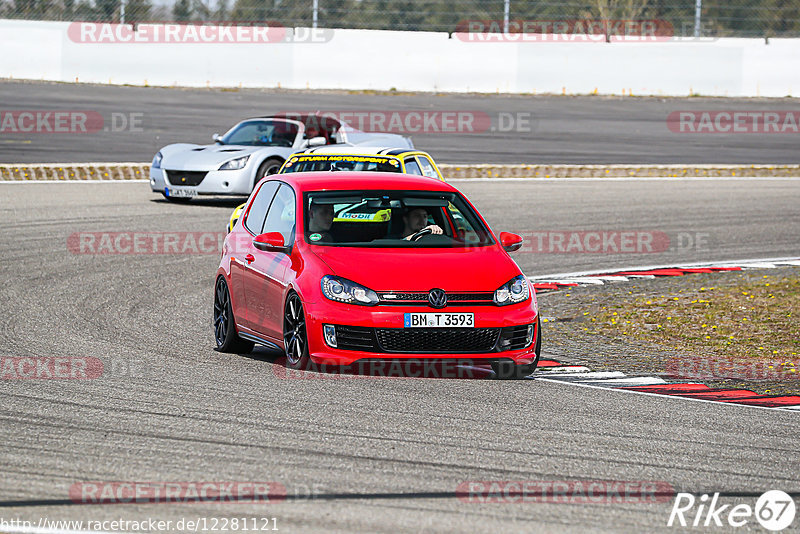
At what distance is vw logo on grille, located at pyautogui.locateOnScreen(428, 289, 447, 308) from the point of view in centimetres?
827

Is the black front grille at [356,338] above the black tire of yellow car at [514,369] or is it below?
above

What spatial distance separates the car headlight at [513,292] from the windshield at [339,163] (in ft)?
18.1

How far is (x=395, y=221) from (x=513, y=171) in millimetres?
15725

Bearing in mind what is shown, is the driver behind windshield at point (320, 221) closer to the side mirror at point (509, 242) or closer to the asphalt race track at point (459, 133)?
the side mirror at point (509, 242)

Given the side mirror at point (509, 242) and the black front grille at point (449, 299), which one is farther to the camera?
the side mirror at point (509, 242)

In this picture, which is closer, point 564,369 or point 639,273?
point 564,369

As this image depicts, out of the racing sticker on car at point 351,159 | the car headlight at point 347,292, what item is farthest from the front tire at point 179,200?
the car headlight at point 347,292

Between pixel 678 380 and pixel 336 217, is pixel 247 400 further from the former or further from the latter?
pixel 678 380

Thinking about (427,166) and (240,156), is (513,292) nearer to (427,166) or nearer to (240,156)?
(427,166)

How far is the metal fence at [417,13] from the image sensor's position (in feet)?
107

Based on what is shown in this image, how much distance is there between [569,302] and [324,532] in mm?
8504

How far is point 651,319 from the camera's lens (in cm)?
1214

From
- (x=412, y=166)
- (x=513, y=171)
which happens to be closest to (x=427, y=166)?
(x=412, y=166)

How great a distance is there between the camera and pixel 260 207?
32.8ft
